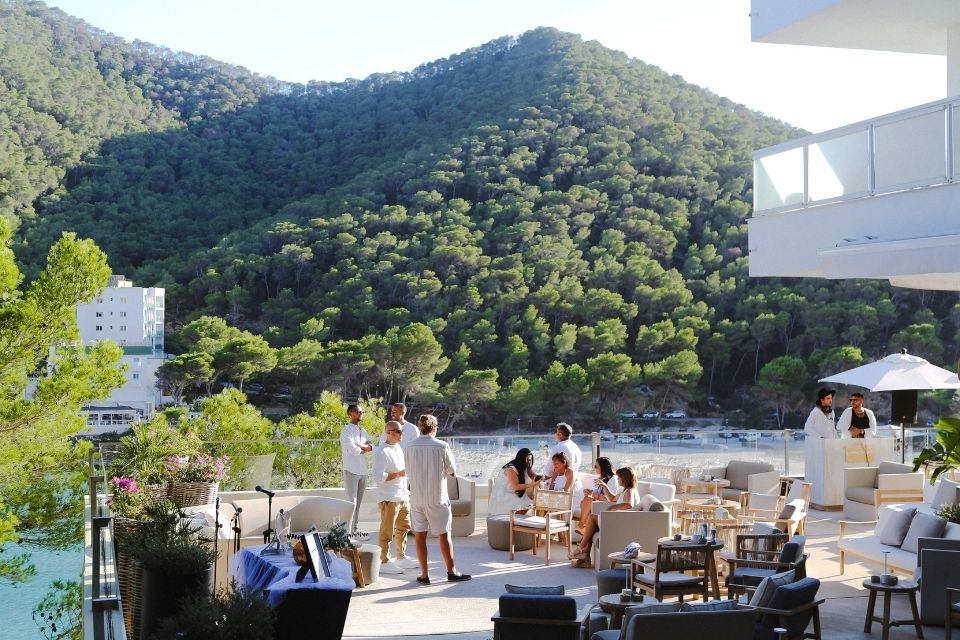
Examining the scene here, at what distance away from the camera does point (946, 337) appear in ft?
179

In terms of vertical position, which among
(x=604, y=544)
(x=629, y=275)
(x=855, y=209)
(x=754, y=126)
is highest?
(x=754, y=126)

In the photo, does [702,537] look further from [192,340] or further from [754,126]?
[754,126]

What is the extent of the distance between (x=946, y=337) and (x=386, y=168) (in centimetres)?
3443

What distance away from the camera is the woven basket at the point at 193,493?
8.54 meters

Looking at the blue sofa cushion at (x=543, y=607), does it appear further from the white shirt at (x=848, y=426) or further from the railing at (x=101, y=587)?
the white shirt at (x=848, y=426)

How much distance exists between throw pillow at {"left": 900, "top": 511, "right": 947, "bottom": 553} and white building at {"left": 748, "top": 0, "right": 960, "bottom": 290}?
1978mm

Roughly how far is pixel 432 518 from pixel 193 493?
6.90 feet

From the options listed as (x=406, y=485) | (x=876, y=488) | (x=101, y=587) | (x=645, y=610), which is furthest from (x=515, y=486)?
(x=101, y=587)

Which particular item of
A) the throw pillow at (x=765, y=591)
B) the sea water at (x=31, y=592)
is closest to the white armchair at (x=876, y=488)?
the throw pillow at (x=765, y=591)

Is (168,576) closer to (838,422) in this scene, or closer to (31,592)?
(838,422)

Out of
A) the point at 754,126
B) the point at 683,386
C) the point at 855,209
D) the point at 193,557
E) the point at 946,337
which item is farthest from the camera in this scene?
the point at 754,126

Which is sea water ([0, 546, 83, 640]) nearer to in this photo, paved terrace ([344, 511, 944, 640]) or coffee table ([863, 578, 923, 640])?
paved terrace ([344, 511, 944, 640])

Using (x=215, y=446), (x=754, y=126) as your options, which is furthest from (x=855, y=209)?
(x=754, y=126)

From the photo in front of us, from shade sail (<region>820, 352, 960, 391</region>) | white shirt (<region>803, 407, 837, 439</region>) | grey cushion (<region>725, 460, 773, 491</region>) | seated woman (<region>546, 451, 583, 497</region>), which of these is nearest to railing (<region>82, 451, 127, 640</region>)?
seated woman (<region>546, 451, 583, 497</region>)
